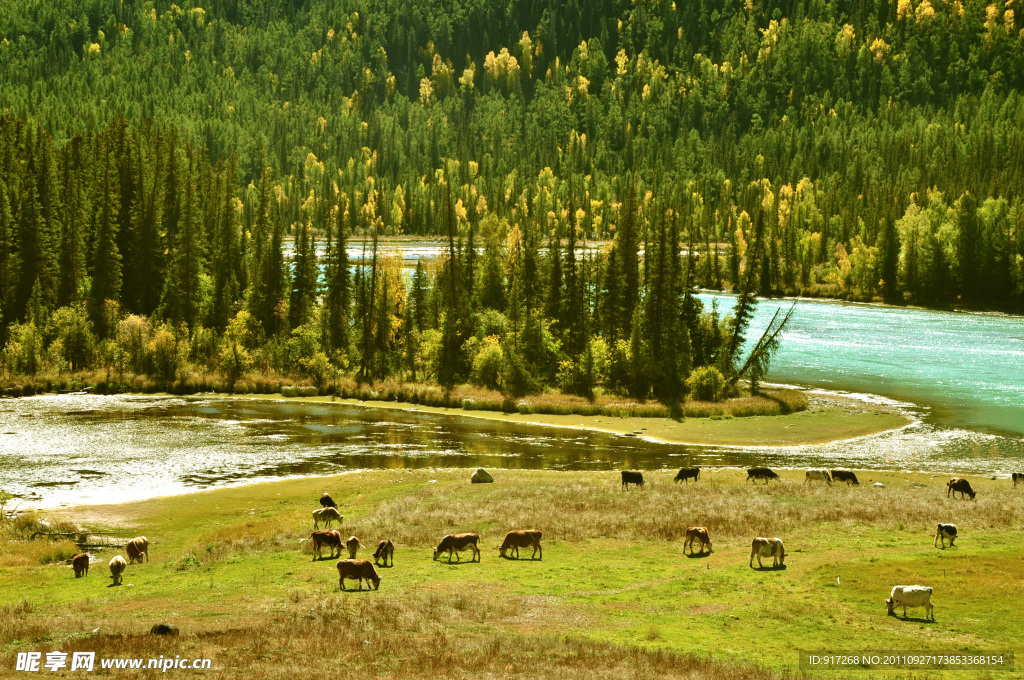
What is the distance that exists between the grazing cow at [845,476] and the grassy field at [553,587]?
3656 mm

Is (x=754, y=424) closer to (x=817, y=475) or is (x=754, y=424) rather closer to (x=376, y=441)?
(x=817, y=475)

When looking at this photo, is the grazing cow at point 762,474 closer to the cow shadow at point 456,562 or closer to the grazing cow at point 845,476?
the grazing cow at point 845,476

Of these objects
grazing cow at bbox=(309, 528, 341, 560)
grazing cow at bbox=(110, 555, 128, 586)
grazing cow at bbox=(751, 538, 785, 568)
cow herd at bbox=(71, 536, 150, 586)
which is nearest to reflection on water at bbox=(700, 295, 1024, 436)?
grazing cow at bbox=(751, 538, 785, 568)

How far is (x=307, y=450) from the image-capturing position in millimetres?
67250

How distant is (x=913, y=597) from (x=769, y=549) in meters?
6.79

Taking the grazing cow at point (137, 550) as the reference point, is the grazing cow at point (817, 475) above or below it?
below

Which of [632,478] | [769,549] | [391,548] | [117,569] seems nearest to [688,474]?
[632,478]

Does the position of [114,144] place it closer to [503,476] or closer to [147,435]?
[147,435]

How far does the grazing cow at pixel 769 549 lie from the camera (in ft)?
103

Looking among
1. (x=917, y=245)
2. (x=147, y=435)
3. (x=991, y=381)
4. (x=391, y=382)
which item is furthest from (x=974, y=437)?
(x=917, y=245)

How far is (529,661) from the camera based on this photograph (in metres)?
21.3

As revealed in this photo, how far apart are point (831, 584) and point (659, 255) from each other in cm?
6702

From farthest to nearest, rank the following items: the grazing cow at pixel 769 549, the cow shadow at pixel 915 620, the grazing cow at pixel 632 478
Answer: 1. the grazing cow at pixel 632 478
2. the grazing cow at pixel 769 549
3. the cow shadow at pixel 915 620

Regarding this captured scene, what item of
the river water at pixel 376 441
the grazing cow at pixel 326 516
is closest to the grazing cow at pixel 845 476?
the river water at pixel 376 441
